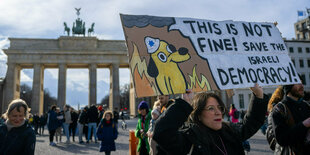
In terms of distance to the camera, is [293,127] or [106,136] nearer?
[293,127]

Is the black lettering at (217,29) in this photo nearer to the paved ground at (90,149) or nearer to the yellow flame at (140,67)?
the yellow flame at (140,67)

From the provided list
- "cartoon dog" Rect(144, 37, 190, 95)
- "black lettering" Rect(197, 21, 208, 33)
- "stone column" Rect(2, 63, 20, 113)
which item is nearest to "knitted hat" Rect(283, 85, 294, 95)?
"black lettering" Rect(197, 21, 208, 33)

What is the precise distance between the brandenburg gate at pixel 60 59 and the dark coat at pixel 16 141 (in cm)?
3915

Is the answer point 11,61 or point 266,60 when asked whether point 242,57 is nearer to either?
point 266,60

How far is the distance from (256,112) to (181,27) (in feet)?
4.54

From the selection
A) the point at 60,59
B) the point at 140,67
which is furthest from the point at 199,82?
the point at 60,59

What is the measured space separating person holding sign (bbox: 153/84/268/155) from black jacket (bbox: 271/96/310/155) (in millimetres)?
604

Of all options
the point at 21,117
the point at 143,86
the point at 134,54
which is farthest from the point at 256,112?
the point at 21,117

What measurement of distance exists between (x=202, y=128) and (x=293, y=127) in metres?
1.25

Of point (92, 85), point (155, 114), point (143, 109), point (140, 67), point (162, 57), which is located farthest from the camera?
point (92, 85)

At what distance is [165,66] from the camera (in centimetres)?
254

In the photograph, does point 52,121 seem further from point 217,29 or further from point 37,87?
point 37,87

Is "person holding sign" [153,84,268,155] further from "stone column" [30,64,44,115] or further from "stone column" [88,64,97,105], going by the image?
"stone column" [30,64,44,115]

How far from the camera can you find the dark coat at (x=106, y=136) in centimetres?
625
